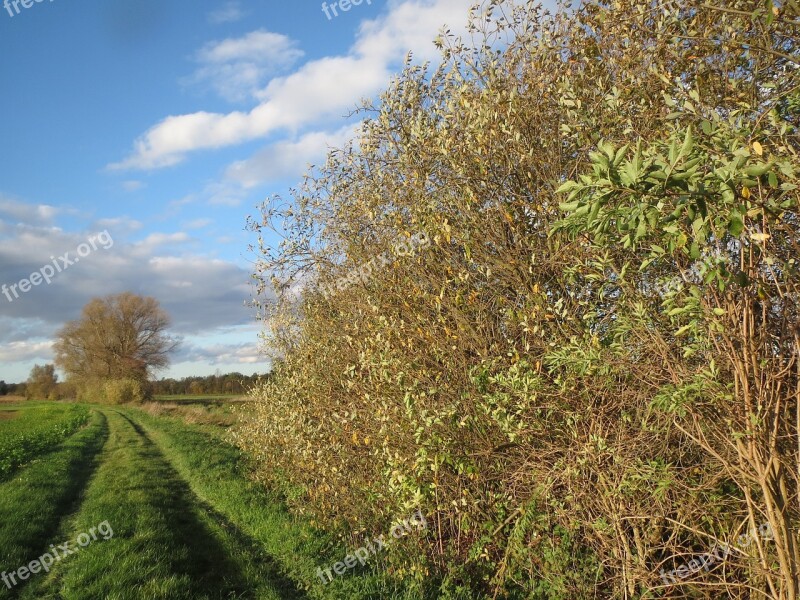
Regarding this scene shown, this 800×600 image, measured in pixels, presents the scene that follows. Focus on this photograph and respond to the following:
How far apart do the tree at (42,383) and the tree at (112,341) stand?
546 inches

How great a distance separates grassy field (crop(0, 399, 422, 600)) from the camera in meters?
7.59

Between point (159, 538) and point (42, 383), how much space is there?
10076 centimetres

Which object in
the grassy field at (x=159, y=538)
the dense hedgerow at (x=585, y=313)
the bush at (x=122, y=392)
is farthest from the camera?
the bush at (x=122, y=392)

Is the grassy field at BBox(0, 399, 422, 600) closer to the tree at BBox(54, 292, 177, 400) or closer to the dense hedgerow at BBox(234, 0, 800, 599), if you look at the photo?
the dense hedgerow at BBox(234, 0, 800, 599)

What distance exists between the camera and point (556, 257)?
5.47m

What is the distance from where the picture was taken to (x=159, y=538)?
9.51m

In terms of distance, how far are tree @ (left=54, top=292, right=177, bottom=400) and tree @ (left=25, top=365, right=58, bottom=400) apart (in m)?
13.9

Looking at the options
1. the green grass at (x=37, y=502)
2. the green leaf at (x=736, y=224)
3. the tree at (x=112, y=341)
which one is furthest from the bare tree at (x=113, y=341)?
the green leaf at (x=736, y=224)

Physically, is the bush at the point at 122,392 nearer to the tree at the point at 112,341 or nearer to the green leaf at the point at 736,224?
the tree at the point at 112,341

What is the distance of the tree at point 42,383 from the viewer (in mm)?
90875

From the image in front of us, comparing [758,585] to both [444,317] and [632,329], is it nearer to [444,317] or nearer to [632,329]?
[632,329]

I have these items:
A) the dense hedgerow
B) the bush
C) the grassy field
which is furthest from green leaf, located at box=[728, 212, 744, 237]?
the bush

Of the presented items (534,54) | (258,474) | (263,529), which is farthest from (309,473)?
(534,54)

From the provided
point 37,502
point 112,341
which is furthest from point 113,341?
point 37,502
